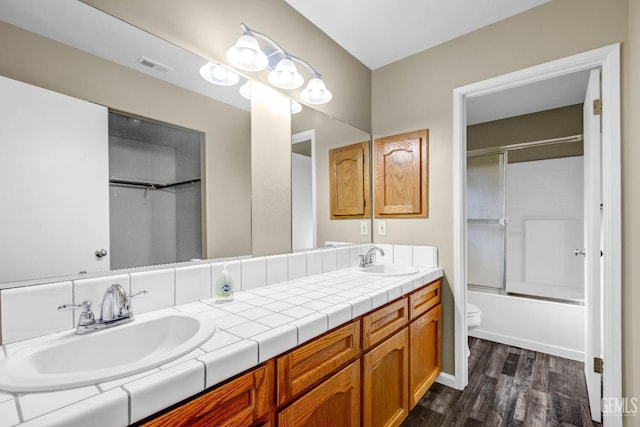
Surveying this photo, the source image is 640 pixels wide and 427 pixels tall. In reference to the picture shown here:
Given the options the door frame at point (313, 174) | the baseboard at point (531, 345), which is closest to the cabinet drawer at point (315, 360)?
the door frame at point (313, 174)

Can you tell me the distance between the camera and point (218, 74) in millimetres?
1320

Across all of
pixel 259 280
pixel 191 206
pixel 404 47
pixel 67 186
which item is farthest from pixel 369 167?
pixel 67 186

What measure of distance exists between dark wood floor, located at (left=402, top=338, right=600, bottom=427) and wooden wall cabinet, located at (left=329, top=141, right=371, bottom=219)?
4.43 feet

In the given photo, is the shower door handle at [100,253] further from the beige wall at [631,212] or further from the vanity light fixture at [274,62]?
the beige wall at [631,212]

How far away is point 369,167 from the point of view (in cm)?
236

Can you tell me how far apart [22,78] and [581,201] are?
393cm

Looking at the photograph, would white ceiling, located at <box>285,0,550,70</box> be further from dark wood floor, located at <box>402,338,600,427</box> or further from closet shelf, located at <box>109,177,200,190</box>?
dark wood floor, located at <box>402,338,600,427</box>

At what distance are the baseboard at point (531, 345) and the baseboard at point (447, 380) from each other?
1070mm

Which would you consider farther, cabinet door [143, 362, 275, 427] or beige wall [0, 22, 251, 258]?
beige wall [0, 22, 251, 258]

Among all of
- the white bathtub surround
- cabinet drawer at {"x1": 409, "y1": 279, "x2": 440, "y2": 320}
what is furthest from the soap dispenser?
the white bathtub surround

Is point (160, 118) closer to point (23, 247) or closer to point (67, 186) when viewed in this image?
point (67, 186)

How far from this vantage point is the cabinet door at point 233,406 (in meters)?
0.62

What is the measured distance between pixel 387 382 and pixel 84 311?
127cm

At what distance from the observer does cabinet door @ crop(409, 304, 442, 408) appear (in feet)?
5.30
